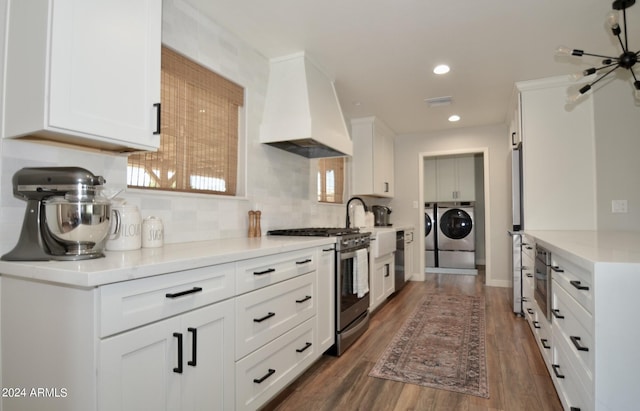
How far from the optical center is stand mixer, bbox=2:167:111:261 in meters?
1.25

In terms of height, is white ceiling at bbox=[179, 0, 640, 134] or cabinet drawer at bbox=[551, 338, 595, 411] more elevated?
white ceiling at bbox=[179, 0, 640, 134]

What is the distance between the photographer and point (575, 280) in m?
1.58

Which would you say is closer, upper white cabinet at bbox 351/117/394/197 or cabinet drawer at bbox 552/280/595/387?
cabinet drawer at bbox 552/280/595/387

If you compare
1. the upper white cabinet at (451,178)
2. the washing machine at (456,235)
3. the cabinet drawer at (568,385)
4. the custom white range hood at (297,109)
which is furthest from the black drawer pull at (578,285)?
the upper white cabinet at (451,178)

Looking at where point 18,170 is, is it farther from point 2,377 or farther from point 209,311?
point 209,311

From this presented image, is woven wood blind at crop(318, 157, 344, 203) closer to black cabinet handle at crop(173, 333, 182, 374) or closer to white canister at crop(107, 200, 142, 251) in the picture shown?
white canister at crop(107, 200, 142, 251)

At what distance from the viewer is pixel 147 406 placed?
3.81 feet

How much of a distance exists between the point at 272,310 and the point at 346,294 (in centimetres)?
101

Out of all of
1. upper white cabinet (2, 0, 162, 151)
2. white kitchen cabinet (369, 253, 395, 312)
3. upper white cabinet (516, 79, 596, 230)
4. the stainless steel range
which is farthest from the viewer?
white kitchen cabinet (369, 253, 395, 312)

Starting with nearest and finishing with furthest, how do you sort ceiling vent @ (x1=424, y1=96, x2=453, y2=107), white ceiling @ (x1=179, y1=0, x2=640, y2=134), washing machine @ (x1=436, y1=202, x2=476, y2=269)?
1. white ceiling @ (x1=179, y1=0, x2=640, y2=134)
2. ceiling vent @ (x1=424, y1=96, x2=453, y2=107)
3. washing machine @ (x1=436, y1=202, x2=476, y2=269)

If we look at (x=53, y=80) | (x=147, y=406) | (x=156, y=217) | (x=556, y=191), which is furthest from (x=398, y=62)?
(x=147, y=406)

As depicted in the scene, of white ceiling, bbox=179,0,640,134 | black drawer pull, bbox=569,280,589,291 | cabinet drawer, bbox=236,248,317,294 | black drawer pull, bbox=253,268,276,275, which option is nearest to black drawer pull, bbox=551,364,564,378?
black drawer pull, bbox=569,280,589,291

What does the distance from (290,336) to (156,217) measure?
1007 mm

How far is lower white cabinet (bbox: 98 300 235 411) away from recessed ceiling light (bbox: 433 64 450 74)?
2.72 m
